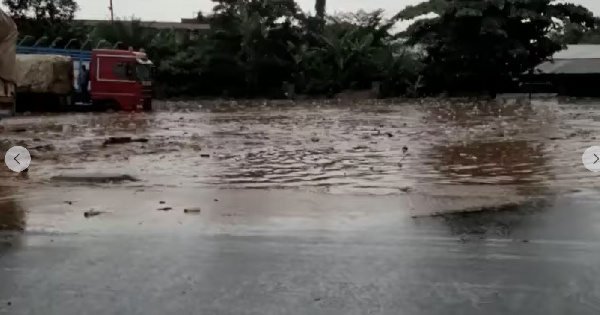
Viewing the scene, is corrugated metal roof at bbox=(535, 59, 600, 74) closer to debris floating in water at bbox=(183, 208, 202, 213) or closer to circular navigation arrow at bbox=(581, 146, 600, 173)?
circular navigation arrow at bbox=(581, 146, 600, 173)

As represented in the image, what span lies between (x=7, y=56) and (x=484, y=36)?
28677mm

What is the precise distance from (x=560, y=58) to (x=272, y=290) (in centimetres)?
4401

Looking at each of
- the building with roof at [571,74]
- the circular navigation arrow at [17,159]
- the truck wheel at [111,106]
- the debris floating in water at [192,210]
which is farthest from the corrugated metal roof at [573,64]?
the debris floating in water at [192,210]

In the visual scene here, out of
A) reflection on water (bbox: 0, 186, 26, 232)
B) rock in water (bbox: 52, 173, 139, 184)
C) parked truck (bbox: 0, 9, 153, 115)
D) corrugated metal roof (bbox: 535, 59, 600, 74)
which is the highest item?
corrugated metal roof (bbox: 535, 59, 600, 74)

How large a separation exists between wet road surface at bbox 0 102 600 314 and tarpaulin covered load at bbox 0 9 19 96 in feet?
7.87

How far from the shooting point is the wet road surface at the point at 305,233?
14.4 ft

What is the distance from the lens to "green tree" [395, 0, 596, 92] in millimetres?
38875

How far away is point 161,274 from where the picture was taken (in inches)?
193

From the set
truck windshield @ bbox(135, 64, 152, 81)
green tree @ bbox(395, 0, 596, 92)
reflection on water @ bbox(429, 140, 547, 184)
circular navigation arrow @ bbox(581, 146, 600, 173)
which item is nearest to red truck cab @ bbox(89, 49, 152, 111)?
truck windshield @ bbox(135, 64, 152, 81)

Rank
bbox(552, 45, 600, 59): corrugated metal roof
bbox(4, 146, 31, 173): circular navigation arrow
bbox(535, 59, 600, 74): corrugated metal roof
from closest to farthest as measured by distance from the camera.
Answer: bbox(4, 146, 31, 173): circular navigation arrow < bbox(535, 59, 600, 74): corrugated metal roof < bbox(552, 45, 600, 59): corrugated metal roof

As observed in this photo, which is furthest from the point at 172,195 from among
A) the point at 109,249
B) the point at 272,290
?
the point at 272,290

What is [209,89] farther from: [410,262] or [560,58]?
[410,262]

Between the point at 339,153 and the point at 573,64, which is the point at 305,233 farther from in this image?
the point at 573,64

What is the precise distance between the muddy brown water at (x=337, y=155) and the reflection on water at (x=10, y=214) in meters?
0.93
